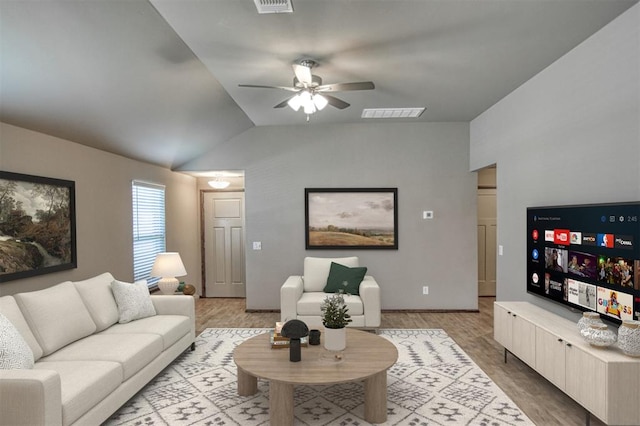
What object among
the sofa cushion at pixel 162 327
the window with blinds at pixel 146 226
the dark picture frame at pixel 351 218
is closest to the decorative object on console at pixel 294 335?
the sofa cushion at pixel 162 327

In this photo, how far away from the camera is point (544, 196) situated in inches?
141

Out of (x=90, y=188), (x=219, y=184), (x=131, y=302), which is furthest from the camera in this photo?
(x=219, y=184)

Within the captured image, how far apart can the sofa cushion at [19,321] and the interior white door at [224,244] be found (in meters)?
4.11

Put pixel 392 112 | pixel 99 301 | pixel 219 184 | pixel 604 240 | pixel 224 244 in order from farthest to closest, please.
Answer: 1. pixel 224 244
2. pixel 219 184
3. pixel 392 112
4. pixel 99 301
5. pixel 604 240

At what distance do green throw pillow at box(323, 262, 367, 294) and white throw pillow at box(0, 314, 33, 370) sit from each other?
320 cm

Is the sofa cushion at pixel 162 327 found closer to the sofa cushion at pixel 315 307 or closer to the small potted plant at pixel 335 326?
the sofa cushion at pixel 315 307

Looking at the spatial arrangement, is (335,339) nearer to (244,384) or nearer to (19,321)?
(244,384)

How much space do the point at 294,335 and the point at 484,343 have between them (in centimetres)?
265

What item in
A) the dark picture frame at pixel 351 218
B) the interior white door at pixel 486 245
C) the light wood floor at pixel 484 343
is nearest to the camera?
the light wood floor at pixel 484 343

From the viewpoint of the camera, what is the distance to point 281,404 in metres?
2.51

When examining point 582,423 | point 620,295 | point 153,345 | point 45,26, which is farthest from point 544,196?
point 45,26

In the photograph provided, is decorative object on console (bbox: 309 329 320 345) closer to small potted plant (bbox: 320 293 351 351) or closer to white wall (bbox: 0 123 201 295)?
small potted plant (bbox: 320 293 351 351)

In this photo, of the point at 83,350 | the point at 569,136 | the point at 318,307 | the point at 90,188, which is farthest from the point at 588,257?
the point at 90,188

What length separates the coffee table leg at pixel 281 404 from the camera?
8.24 feet
